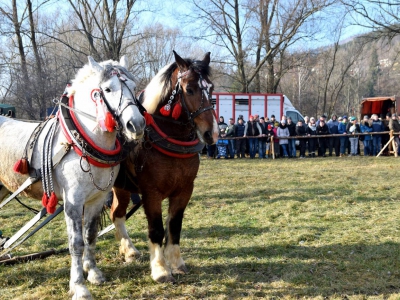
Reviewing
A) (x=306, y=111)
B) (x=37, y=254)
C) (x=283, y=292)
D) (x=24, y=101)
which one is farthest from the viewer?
(x=306, y=111)

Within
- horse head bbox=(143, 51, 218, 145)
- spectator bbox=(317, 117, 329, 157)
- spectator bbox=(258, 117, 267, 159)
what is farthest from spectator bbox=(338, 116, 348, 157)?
horse head bbox=(143, 51, 218, 145)

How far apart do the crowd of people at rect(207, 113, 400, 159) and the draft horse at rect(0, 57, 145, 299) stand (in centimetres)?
1291

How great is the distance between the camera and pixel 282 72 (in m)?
27.7

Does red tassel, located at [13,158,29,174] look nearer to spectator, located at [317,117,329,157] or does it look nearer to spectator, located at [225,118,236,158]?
spectator, located at [225,118,236,158]

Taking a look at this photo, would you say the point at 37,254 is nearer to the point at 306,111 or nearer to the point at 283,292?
the point at 283,292

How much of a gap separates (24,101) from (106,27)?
8.04 m

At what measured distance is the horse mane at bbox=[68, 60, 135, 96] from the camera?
125 inches

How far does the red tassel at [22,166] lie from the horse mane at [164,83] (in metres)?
1.23

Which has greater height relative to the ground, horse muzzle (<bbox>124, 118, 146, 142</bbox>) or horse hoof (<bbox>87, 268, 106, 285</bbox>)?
horse muzzle (<bbox>124, 118, 146, 142</bbox>)

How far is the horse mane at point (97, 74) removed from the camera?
3.18 m

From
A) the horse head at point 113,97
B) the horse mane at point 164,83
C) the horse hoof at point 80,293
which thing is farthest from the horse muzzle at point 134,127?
the horse hoof at point 80,293

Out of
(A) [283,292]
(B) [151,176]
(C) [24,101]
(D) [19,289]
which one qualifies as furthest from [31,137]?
(C) [24,101]

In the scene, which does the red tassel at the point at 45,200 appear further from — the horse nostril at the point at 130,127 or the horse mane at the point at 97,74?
the horse nostril at the point at 130,127

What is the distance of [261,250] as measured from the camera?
4.70 meters
